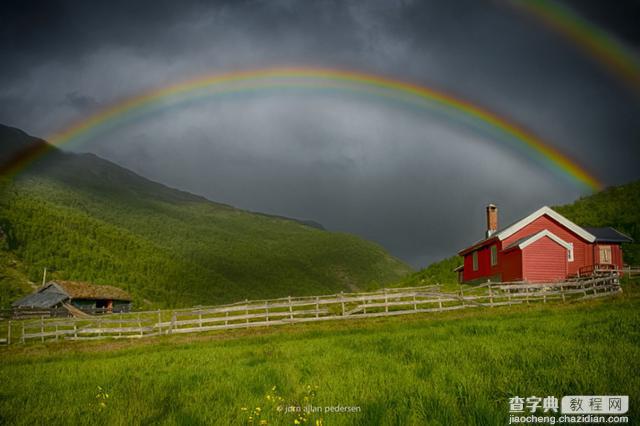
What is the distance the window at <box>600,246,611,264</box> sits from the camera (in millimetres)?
37969

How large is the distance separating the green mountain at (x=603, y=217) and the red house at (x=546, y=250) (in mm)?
4529

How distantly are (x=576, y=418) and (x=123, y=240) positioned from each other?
14382 centimetres

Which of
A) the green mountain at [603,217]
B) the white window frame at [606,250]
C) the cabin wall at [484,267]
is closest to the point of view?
the white window frame at [606,250]

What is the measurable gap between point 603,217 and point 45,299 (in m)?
77.4

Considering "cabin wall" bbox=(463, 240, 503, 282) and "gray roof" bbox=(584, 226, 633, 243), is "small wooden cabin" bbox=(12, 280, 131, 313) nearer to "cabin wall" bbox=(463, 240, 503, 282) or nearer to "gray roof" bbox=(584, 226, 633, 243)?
"cabin wall" bbox=(463, 240, 503, 282)

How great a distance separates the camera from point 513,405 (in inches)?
192

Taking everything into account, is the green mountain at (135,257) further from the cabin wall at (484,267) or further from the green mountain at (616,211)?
the green mountain at (616,211)

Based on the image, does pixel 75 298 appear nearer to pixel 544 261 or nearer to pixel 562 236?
pixel 544 261

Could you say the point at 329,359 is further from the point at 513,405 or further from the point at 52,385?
the point at 52,385

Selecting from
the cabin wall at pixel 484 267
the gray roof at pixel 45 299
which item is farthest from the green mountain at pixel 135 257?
the gray roof at pixel 45 299

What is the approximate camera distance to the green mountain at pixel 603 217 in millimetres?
42594

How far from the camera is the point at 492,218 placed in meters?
45.0

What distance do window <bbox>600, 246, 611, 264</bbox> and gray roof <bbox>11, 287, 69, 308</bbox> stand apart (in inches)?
2726

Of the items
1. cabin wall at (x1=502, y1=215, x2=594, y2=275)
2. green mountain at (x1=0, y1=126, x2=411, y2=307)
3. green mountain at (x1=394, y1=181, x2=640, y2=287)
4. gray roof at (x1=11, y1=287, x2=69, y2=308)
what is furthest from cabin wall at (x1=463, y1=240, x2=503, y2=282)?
gray roof at (x1=11, y1=287, x2=69, y2=308)
